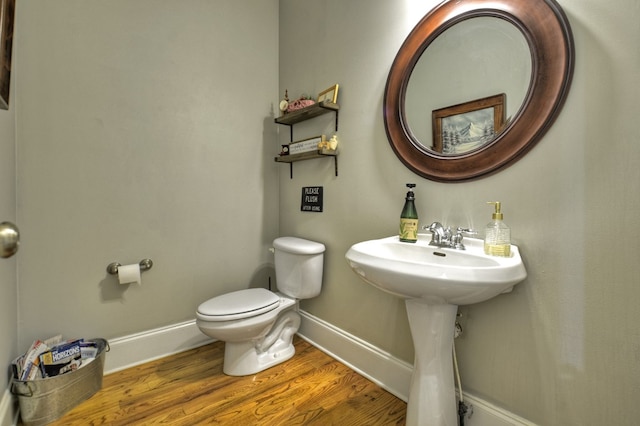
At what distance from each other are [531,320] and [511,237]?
0.31 meters

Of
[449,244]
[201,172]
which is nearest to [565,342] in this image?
[449,244]

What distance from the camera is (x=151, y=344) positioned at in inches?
69.8

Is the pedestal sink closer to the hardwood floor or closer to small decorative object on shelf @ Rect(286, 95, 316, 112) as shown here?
the hardwood floor

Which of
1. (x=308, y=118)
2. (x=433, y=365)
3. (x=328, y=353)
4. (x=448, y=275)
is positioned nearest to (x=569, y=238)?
(x=448, y=275)

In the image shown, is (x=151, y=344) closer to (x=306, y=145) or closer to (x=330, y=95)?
(x=306, y=145)

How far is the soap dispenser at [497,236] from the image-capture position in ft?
3.33

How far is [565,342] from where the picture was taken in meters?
0.98

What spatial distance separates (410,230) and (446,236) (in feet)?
0.53

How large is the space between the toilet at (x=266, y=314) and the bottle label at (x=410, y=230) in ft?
2.15

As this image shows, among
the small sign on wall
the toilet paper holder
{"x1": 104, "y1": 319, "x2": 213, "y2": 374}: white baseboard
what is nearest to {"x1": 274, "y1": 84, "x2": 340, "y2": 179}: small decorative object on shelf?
the small sign on wall

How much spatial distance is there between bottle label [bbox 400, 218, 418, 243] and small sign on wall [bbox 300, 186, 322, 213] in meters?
0.74

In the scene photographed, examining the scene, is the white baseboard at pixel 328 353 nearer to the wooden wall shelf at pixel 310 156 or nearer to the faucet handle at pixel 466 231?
the faucet handle at pixel 466 231

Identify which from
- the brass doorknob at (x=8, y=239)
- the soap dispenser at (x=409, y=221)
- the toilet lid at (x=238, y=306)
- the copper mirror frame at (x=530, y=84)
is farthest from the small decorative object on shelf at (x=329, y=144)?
the brass doorknob at (x=8, y=239)

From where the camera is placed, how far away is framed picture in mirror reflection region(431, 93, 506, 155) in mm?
1140
